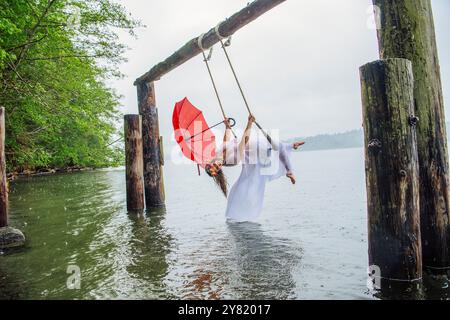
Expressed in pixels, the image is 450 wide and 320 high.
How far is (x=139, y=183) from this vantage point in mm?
8469

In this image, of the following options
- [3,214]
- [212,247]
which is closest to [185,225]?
[212,247]

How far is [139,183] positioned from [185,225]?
2046 mm

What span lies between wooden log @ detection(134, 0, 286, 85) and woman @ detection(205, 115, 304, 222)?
1622mm

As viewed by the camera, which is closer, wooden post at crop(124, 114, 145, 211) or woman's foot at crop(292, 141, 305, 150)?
woman's foot at crop(292, 141, 305, 150)

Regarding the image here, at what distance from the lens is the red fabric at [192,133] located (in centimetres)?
658

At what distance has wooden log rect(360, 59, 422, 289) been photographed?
→ 10.4 feet

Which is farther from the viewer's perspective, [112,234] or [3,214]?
[112,234]

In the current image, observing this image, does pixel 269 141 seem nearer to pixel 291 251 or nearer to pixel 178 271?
pixel 291 251

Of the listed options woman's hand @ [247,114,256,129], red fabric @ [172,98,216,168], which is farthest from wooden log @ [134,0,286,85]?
woman's hand @ [247,114,256,129]

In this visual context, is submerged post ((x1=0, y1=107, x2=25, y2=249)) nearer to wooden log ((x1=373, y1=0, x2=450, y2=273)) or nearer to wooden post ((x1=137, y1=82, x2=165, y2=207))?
wooden post ((x1=137, y1=82, x2=165, y2=207))

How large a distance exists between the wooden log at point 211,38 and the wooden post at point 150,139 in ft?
1.16

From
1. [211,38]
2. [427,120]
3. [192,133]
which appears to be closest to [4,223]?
[192,133]

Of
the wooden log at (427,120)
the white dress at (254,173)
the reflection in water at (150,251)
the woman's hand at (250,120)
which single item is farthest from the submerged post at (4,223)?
the wooden log at (427,120)
